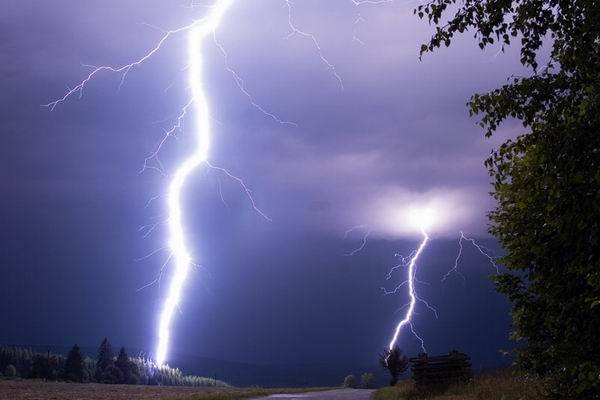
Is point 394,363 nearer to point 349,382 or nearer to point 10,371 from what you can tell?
point 349,382

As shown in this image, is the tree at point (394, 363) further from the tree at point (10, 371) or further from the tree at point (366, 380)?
the tree at point (10, 371)

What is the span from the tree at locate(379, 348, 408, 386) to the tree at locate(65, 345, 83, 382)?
5832cm

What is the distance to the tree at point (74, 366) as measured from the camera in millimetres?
77231

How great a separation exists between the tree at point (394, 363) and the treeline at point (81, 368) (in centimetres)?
5708

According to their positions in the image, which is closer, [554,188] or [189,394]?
[554,188]

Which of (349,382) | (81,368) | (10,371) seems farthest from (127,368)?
(349,382)

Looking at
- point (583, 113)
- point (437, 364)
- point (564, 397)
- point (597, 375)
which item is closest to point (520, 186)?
point (583, 113)

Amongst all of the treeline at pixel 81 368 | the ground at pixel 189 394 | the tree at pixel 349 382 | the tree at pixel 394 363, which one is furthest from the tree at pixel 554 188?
the treeline at pixel 81 368

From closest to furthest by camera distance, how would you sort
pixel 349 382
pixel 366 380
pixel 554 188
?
pixel 554 188, pixel 366 380, pixel 349 382

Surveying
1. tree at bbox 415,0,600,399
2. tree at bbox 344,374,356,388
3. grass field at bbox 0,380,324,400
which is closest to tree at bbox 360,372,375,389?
tree at bbox 344,374,356,388

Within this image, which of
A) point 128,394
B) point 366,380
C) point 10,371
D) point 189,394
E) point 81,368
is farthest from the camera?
point 10,371

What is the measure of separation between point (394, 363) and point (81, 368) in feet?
202

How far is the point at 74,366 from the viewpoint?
3123 inches

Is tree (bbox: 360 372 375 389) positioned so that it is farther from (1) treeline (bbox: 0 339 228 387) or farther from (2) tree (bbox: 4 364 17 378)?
(2) tree (bbox: 4 364 17 378)
